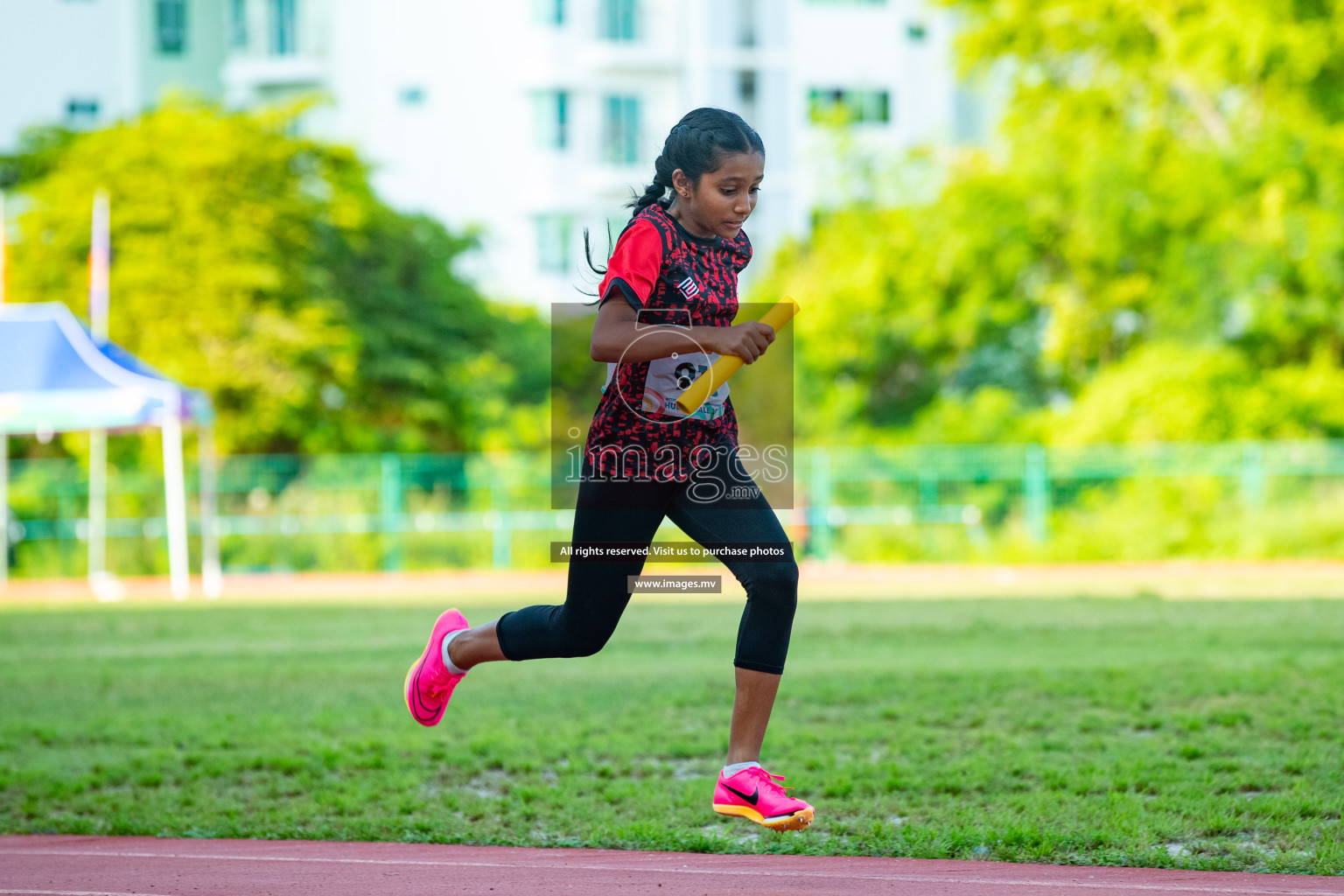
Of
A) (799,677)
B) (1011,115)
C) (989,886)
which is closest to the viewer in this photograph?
(989,886)

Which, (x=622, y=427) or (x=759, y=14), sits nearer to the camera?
(x=622, y=427)

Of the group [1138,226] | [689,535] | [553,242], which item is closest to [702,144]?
[689,535]

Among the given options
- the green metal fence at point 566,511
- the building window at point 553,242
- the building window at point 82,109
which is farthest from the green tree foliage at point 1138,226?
the building window at point 82,109

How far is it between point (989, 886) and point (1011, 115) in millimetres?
24889

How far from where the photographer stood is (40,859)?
15.1 ft

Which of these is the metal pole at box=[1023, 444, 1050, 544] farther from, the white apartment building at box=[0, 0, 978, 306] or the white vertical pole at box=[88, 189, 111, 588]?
the white apartment building at box=[0, 0, 978, 306]

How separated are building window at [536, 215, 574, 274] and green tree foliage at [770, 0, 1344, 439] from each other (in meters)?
11.6

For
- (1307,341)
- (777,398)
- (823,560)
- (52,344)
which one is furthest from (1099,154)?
(52,344)

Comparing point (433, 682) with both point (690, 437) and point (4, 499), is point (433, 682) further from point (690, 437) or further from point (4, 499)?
point (4, 499)

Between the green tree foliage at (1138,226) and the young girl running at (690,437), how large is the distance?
2064cm

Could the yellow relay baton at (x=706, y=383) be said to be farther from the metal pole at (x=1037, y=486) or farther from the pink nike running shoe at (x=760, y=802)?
the metal pole at (x=1037, y=486)

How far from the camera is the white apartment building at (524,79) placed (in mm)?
39656

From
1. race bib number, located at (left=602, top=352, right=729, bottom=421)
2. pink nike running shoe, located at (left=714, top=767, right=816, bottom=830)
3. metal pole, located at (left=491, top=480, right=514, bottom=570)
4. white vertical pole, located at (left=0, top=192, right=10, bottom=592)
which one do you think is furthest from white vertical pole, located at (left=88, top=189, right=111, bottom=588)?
pink nike running shoe, located at (left=714, top=767, right=816, bottom=830)

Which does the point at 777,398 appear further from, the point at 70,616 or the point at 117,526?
the point at 70,616
